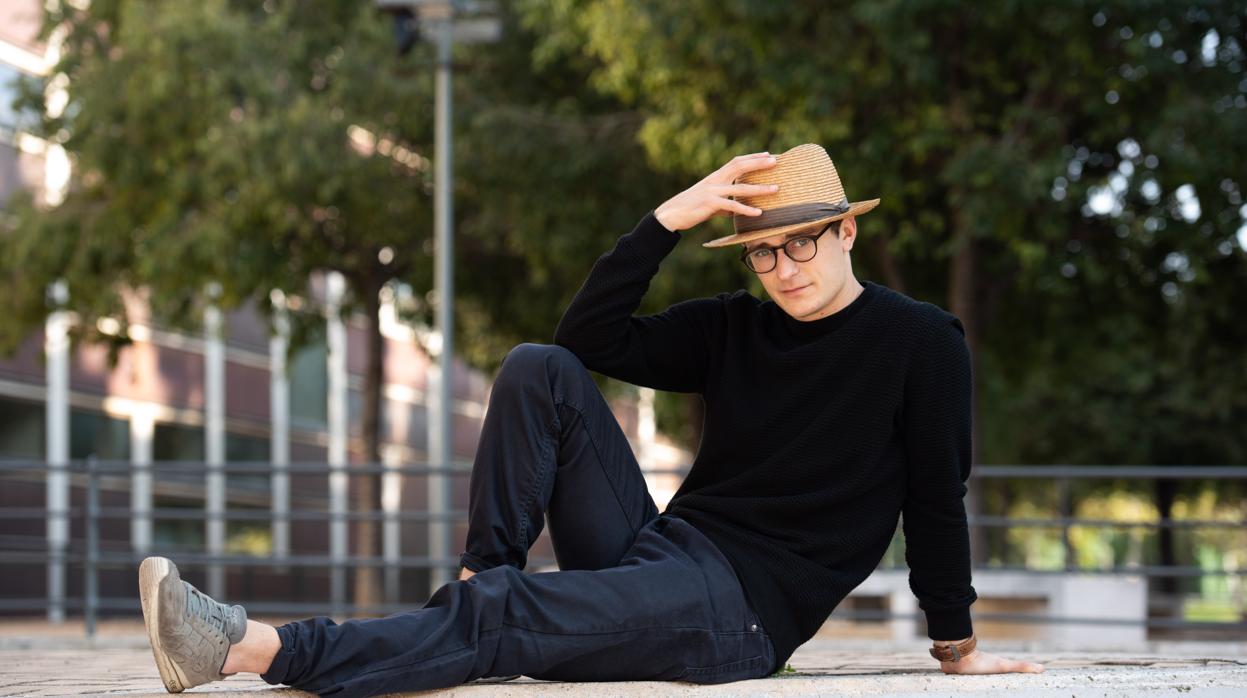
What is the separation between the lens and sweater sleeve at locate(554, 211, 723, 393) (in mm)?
4000

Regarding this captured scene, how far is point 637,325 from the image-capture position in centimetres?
409

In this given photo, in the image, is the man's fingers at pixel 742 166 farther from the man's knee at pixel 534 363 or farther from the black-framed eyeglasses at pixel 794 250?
the man's knee at pixel 534 363

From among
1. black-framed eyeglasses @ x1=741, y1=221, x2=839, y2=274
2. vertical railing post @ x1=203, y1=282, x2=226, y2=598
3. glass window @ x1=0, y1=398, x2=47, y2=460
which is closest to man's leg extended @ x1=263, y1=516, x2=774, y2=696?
black-framed eyeglasses @ x1=741, y1=221, x2=839, y2=274

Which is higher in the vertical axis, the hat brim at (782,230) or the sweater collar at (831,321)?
the hat brim at (782,230)

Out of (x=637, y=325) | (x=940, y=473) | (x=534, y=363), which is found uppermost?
(x=637, y=325)

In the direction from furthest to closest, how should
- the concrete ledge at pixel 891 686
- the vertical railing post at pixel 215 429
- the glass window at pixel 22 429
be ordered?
the vertical railing post at pixel 215 429
the glass window at pixel 22 429
the concrete ledge at pixel 891 686

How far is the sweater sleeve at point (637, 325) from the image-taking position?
13.1 ft

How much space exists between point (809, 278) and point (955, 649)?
3.01ft

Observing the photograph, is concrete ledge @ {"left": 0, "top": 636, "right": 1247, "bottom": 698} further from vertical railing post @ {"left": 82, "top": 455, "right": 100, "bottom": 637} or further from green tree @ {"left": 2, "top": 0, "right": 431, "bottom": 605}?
green tree @ {"left": 2, "top": 0, "right": 431, "bottom": 605}

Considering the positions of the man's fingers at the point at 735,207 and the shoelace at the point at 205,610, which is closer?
the shoelace at the point at 205,610

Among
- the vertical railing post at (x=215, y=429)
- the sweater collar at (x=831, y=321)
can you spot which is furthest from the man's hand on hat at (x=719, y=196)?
the vertical railing post at (x=215, y=429)

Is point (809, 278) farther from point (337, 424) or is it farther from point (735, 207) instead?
point (337, 424)

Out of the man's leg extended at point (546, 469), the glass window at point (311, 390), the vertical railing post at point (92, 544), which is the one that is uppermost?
the glass window at point (311, 390)

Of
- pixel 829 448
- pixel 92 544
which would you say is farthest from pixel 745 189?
pixel 92 544
